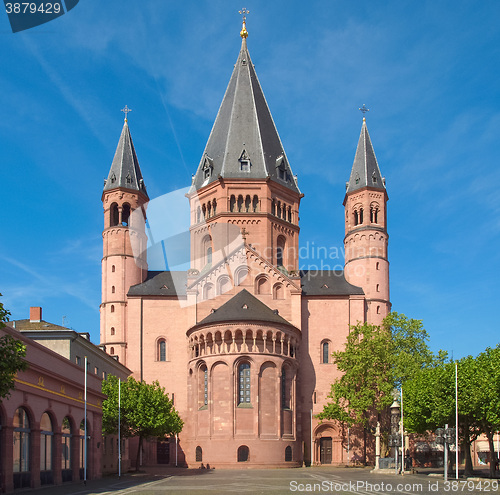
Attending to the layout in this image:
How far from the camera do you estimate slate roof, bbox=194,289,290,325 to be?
7187 cm

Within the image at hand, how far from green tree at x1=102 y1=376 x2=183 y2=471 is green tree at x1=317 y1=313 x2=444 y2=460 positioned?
59.6ft

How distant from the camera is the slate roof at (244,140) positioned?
289 feet

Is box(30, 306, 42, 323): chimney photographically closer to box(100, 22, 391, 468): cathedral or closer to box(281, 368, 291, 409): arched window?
box(100, 22, 391, 468): cathedral

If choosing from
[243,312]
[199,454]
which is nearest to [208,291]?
[243,312]

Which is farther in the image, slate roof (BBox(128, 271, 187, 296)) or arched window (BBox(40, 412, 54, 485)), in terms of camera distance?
slate roof (BBox(128, 271, 187, 296))

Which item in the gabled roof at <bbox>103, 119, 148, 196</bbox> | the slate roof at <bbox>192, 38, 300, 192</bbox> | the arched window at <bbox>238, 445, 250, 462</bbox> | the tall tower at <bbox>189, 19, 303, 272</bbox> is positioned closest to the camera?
the arched window at <bbox>238, 445, 250, 462</bbox>

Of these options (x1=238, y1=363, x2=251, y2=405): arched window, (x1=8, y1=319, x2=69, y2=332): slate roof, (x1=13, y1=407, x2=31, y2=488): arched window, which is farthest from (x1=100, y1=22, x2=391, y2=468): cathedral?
(x1=13, y1=407, x2=31, y2=488): arched window

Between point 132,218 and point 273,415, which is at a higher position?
point 132,218

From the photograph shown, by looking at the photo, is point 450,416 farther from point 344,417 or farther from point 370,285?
point 370,285

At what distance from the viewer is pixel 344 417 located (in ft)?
238

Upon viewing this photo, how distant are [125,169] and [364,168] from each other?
95.3ft

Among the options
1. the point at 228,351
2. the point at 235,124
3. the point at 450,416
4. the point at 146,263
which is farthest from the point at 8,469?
the point at 235,124

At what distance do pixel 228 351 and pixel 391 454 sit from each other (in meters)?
19.5

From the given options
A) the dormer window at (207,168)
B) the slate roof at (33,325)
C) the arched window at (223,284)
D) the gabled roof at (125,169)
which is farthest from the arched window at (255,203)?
the slate roof at (33,325)
